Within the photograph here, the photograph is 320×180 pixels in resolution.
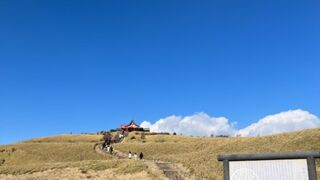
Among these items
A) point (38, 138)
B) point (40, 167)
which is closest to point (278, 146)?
point (40, 167)

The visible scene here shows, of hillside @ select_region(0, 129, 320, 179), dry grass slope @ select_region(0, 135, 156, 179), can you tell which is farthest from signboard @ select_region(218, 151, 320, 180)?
dry grass slope @ select_region(0, 135, 156, 179)

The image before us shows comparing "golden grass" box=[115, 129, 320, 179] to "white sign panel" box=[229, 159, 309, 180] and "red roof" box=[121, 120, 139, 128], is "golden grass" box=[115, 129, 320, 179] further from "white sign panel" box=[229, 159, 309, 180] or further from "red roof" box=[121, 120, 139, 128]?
"red roof" box=[121, 120, 139, 128]

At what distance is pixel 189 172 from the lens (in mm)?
42938

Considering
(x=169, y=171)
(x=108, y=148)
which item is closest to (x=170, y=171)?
(x=169, y=171)

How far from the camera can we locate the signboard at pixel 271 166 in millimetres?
15734

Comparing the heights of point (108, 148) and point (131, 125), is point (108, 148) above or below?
below

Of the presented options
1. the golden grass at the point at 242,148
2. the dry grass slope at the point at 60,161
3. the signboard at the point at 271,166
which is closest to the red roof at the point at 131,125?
the dry grass slope at the point at 60,161

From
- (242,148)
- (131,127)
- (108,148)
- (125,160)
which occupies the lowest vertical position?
(125,160)

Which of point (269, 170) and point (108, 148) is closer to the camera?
point (269, 170)

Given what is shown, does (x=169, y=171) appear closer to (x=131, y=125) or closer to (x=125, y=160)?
(x=125, y=160)

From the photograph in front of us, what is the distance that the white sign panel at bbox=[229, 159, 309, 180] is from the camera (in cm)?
1586

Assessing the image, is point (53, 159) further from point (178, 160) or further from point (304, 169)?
point (304, 169)

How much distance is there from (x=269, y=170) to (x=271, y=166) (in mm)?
162

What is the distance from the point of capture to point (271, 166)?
643 inches
